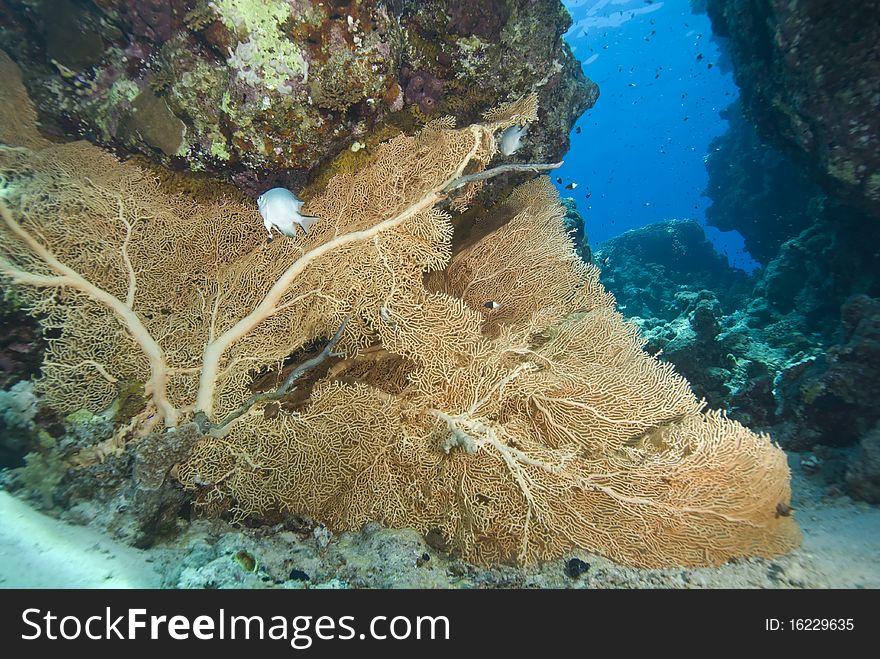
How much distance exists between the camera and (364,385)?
3705 mm

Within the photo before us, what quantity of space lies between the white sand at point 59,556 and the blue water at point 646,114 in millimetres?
33715

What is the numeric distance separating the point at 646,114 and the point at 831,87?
321ft

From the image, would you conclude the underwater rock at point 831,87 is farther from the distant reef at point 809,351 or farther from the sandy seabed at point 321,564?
the sandy seabed at point 321,564

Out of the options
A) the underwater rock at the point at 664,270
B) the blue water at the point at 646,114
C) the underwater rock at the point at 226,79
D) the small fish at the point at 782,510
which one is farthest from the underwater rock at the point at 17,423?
the blue water at the point at 646,114

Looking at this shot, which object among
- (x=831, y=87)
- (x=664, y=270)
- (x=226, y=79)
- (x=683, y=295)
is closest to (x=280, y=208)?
(x=226, y=79)

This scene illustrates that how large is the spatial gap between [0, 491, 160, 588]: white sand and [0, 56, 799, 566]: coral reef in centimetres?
50

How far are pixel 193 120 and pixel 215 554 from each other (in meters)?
3.67

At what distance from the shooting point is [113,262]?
3.61 m

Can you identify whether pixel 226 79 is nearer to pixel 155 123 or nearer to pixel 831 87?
pixel 155 123

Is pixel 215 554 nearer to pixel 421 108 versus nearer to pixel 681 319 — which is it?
pixel 421 108

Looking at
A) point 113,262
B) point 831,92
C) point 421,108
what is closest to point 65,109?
point 113,262

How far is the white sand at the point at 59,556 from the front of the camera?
215 centimetres

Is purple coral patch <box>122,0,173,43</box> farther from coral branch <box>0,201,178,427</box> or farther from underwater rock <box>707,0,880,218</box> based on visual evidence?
underwater rock <box>707,0,880,218</box>

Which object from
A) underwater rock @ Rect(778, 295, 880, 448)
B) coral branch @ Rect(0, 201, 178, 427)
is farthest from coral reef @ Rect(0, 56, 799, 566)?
underwater rock @ Rect(778, 295, 880, 448)
